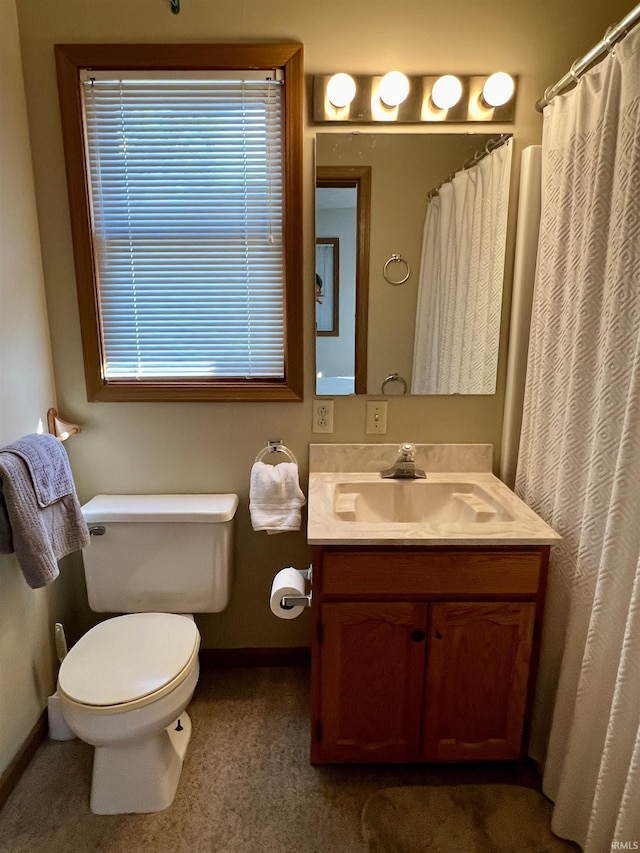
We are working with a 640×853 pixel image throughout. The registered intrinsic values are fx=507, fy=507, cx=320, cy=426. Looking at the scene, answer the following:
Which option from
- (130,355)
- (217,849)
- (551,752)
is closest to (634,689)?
(551,752)

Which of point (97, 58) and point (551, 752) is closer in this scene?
point (551, 752)

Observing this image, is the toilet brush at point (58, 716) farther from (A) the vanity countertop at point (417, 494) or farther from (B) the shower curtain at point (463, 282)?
(B) the shower curtain at point (463, 282)

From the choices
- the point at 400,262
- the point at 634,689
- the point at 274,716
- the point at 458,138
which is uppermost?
the point at 458,138

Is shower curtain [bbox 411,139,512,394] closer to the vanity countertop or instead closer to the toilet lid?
the vanity countertop

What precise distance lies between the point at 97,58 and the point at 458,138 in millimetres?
1188

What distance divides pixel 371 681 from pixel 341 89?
1.85m

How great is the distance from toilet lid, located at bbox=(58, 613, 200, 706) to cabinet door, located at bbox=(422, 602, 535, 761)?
751 mm

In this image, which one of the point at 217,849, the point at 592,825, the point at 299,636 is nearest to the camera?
the point at 592,825

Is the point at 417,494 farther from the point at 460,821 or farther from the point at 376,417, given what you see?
the point at 460,821

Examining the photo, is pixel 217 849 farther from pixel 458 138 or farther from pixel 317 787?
pixel 458 138

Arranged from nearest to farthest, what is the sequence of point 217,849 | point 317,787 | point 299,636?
point 217,849, point 317,787, point 299,636

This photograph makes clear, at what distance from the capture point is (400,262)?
69.2 inches

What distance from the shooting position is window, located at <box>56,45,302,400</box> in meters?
1.64

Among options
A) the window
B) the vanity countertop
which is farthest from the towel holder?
the vanity countertop
